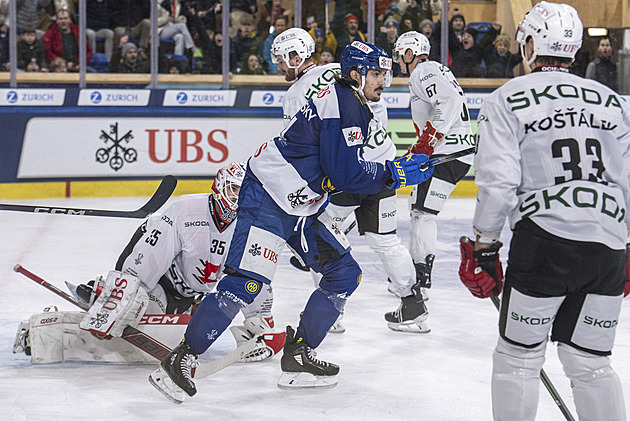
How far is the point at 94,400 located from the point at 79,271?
2344mm

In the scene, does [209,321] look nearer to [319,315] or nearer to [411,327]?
[319,315]

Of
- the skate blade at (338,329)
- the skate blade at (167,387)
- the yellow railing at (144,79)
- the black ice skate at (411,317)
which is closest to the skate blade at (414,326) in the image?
the black ice skate at (411,317)

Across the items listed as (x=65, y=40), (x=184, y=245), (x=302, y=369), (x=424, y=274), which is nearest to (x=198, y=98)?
(x=65, y=40)

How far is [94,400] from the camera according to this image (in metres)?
2.98

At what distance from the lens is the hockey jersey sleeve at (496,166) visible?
2223 mm

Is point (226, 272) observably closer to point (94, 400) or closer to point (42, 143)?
point (94, 400)

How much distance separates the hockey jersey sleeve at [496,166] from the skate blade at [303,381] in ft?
3.76

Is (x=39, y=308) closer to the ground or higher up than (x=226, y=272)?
closer to the ground

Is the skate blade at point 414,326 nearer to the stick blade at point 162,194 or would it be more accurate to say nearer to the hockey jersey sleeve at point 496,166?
the stick blade at point 162,194

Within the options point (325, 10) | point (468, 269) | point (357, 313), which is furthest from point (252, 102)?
point (468, 269)

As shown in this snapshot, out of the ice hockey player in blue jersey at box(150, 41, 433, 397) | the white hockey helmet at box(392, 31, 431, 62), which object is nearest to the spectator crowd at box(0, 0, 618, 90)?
the white hockey helmet at box(392, 31, 431, 62)

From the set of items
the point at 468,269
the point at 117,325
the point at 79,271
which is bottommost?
the point at 79,271

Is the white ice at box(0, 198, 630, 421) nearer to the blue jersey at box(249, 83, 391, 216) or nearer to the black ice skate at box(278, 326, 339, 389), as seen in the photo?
the black ice skate at box(278, 326, 339, 389)

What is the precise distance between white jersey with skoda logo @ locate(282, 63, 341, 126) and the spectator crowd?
4.67 meters
